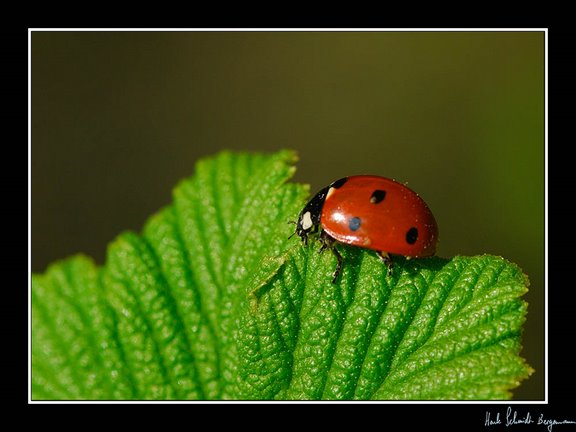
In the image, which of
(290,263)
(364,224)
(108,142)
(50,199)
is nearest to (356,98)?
(108,142)

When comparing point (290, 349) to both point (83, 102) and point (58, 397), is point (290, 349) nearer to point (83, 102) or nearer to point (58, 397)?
point (58, 397)

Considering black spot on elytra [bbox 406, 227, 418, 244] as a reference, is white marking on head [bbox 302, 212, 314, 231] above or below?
above

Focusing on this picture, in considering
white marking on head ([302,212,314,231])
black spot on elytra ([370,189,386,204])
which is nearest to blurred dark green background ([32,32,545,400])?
black spot on elytra ([370,189,386,204])

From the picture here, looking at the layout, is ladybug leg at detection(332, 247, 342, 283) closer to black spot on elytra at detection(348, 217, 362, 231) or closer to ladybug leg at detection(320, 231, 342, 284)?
ladybug leg at detection(320, 231, 342, 284)

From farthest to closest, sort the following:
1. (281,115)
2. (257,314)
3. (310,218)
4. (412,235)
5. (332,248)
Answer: (281,115), (310,218), (412,235), (332,248), (257,314)

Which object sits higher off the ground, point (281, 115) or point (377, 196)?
point (281, 115)

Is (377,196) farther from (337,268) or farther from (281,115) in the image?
(281,115)

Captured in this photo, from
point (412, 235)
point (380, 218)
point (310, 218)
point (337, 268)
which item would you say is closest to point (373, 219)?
point (380, 218)
